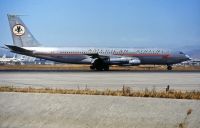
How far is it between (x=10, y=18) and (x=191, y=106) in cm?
4765

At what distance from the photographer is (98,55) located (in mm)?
50562

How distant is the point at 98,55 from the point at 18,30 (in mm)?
14205

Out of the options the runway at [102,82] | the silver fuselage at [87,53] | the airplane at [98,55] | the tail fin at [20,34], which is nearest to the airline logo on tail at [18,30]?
the tail fin at [20,34]

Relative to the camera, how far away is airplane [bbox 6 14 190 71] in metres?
50.8

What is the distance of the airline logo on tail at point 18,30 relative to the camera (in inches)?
2242

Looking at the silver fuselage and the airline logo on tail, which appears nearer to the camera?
the silver fuselage

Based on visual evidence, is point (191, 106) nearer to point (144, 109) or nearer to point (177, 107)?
point (177, 107)

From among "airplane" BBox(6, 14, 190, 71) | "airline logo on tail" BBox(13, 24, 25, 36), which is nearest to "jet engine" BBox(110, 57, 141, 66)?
"airplane" BBox(6, 14, 190, 71)

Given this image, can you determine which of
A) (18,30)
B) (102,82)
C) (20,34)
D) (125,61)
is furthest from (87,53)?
(102,82)

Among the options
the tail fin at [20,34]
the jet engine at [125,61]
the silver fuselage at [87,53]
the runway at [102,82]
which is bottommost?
the runway at [102,82]

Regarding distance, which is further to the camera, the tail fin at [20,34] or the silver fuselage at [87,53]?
the tail fin at [20,34]

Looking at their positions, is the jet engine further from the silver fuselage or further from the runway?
the runway

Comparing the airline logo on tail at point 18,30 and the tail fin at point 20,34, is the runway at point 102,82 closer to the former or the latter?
the tail fin at point 20,34

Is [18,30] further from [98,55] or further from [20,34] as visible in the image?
[98,55]
